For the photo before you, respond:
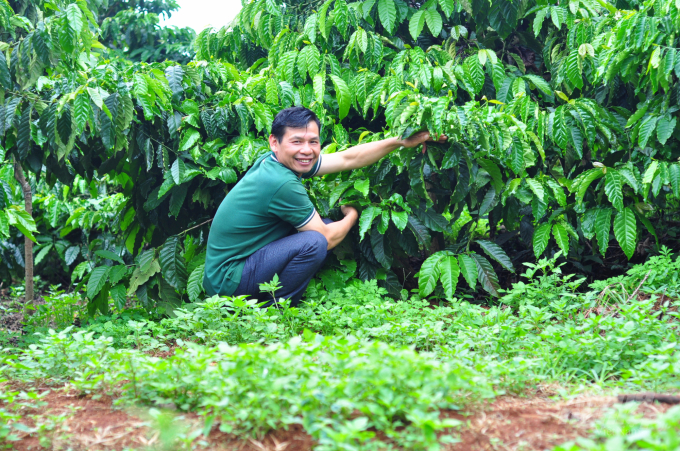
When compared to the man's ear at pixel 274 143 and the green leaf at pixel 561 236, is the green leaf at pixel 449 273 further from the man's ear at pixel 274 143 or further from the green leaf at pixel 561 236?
the man's ear at pixel 274 143

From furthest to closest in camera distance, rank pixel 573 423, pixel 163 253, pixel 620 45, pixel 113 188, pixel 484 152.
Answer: pixel 113 188 → pixel 163 253 → pixel 484 152 → pixel 620 45 → pixel 573 423

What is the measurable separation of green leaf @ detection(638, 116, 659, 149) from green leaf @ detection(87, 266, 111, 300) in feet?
10.0

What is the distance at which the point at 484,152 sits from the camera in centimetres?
320

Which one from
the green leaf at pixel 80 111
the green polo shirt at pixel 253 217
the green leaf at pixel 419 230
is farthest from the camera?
the green leaf at pixel 419 230

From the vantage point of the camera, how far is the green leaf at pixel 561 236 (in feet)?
10.3

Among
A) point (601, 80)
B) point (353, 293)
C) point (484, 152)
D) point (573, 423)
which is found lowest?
point (353, 293)

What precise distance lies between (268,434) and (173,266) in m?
2.09

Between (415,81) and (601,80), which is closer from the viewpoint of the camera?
(415,81)

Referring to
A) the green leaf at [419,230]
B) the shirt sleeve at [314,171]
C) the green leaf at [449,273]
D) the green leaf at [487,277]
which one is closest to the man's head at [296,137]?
the shirt sleeve at [314,171]

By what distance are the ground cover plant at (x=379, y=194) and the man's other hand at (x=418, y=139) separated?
0.05 metres

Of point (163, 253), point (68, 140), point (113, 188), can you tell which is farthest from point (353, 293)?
point (113, 188)

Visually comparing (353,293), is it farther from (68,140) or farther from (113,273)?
(68,140)

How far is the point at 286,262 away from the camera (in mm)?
3076

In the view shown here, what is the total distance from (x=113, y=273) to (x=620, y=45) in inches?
119
